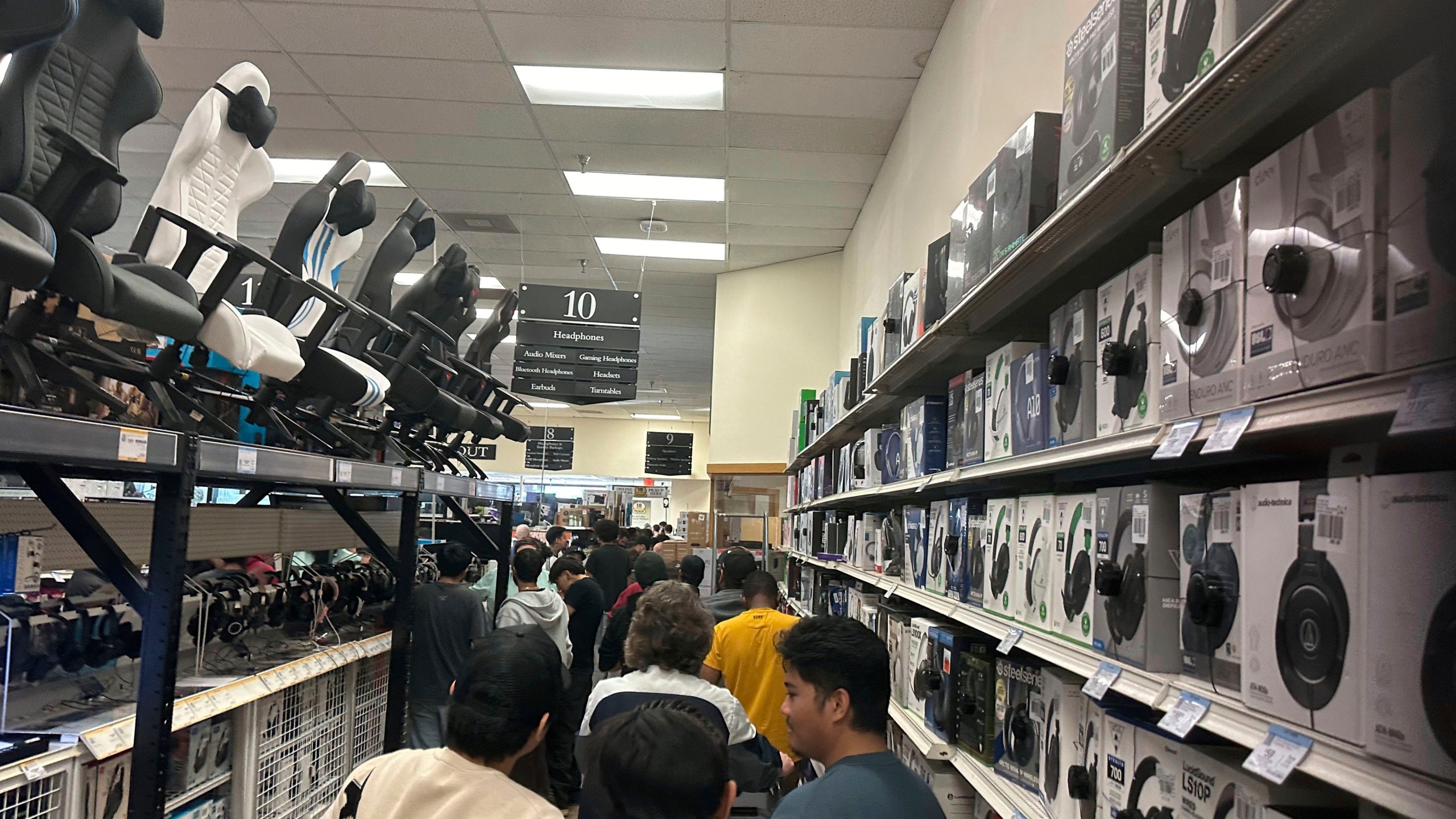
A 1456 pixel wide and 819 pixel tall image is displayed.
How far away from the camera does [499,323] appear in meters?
5.29

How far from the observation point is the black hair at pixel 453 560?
15.3 ft

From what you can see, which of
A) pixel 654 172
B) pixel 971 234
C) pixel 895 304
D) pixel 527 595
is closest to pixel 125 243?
pixel 654 172

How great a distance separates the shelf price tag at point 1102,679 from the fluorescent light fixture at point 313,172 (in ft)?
22.7

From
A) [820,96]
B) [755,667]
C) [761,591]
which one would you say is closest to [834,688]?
[755,667]

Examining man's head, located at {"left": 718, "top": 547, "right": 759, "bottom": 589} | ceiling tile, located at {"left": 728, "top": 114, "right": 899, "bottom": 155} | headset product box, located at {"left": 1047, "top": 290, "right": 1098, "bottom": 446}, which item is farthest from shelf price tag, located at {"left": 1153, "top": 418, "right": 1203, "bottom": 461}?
ceiling tile, located at {"left": 728, "top": 114, "right": 899, "bottom": 155}

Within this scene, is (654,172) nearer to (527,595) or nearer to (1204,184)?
(527,595)

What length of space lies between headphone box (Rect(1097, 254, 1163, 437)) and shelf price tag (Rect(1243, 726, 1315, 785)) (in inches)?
20.3

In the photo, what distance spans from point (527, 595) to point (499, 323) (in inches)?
60.9

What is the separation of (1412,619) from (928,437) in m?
2.00

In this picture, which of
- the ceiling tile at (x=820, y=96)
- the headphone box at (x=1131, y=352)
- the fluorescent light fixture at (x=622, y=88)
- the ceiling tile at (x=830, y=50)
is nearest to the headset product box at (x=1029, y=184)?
the headphone box at (x=1131, y=352)

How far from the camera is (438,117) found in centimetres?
620

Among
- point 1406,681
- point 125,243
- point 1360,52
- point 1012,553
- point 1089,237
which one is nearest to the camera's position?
point 1406,681

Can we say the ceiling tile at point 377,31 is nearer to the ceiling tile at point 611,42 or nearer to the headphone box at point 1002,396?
the ceiling tile at point 611,42

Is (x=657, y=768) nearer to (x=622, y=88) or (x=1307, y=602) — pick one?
(x=1307, y=602)
